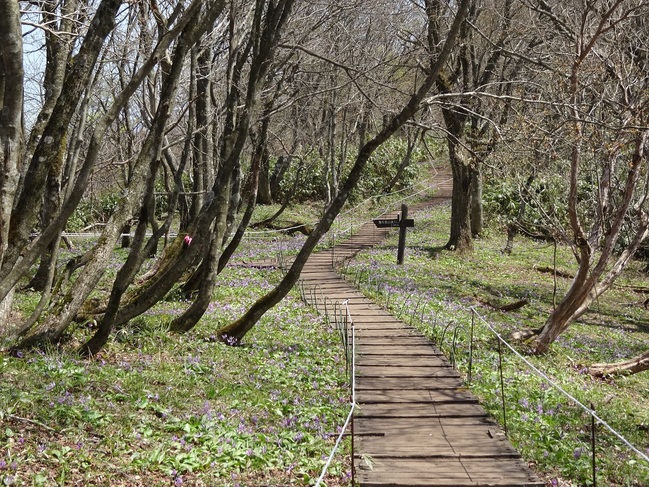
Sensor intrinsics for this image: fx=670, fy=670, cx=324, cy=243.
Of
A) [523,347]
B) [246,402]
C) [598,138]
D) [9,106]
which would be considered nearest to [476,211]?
[523,347]

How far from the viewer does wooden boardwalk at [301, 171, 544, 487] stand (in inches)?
261

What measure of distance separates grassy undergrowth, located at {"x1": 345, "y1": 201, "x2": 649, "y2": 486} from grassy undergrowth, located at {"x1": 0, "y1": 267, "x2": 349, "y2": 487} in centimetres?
228

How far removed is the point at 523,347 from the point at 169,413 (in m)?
7.47

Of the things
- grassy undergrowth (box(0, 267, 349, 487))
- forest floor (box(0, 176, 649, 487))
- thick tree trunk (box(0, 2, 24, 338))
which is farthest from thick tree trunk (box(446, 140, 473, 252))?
thick tree trunk (box(0, 2, 24, 338))

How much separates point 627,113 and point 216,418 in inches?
345

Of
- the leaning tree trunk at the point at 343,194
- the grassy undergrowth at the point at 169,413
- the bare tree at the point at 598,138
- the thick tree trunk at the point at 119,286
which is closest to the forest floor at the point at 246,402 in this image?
the grassy undergrowth at the point at 169,413

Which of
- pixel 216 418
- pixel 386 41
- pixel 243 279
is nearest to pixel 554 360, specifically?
pixel 216 418

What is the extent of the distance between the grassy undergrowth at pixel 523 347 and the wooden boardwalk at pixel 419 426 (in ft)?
1.07

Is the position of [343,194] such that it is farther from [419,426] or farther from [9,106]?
[9,106]

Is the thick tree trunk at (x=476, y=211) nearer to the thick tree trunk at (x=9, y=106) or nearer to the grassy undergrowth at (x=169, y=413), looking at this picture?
the grassy undergrowth at (x=169, y=413)

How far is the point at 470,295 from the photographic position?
17.2 m

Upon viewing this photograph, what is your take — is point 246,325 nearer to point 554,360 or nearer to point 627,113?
point 554,360

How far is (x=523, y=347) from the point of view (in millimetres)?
12422

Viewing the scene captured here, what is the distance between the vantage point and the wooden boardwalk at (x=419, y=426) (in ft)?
21.8
